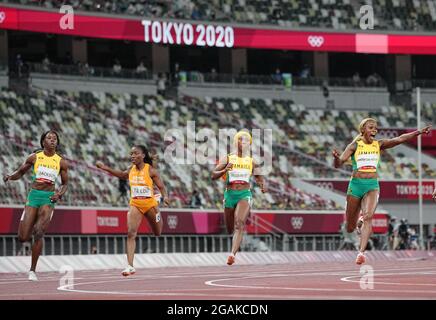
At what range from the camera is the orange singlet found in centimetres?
2145

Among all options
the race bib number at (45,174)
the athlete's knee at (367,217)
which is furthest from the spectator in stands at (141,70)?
the athlete's knee at (367,217)

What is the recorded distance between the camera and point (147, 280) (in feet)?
70.7

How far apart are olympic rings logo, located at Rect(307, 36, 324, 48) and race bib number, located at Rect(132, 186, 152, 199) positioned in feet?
135

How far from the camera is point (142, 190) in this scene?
2144cm

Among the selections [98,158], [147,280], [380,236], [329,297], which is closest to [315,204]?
[380,236]

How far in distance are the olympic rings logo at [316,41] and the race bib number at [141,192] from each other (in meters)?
41.0

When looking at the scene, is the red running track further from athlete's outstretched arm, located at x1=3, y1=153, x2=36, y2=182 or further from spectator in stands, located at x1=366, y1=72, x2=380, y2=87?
spectator in stands, located at x1=366, y1=72, x2=380, y2=87

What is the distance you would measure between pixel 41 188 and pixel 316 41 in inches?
1603

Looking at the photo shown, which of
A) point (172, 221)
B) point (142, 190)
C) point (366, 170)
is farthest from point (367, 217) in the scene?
point (172, 221)

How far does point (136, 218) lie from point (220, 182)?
1122 inches

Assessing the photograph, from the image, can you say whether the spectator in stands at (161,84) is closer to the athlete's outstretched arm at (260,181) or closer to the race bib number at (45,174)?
the athlete's outstretched arm at (260,181)

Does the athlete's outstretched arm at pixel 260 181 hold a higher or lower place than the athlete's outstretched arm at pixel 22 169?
lower

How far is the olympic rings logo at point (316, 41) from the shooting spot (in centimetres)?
6172
